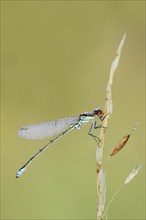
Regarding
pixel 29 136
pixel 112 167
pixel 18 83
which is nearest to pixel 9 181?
pixel 112 167

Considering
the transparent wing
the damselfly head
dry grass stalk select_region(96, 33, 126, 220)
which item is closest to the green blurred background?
the transparent wing

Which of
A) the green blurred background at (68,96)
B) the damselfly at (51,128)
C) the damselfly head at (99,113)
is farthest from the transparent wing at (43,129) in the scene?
the green blurred background at (68,96)

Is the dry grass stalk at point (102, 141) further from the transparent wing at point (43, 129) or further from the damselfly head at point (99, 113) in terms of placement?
the transparent wing at point (43, 129)

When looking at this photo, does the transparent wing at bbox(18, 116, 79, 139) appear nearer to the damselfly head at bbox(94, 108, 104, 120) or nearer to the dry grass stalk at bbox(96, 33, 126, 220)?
the damselfly head at bbox(94, 108, 104, 120)

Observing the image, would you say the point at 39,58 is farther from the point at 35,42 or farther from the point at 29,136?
the point at 29,136

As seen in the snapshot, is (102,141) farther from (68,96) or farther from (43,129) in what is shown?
(68,96)

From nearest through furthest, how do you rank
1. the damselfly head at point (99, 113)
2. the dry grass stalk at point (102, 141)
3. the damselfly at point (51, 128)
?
the dry grass stalk at point (102, 141) < the damselfly head at point (99, 113) < the damselfly at point (51, 128)
